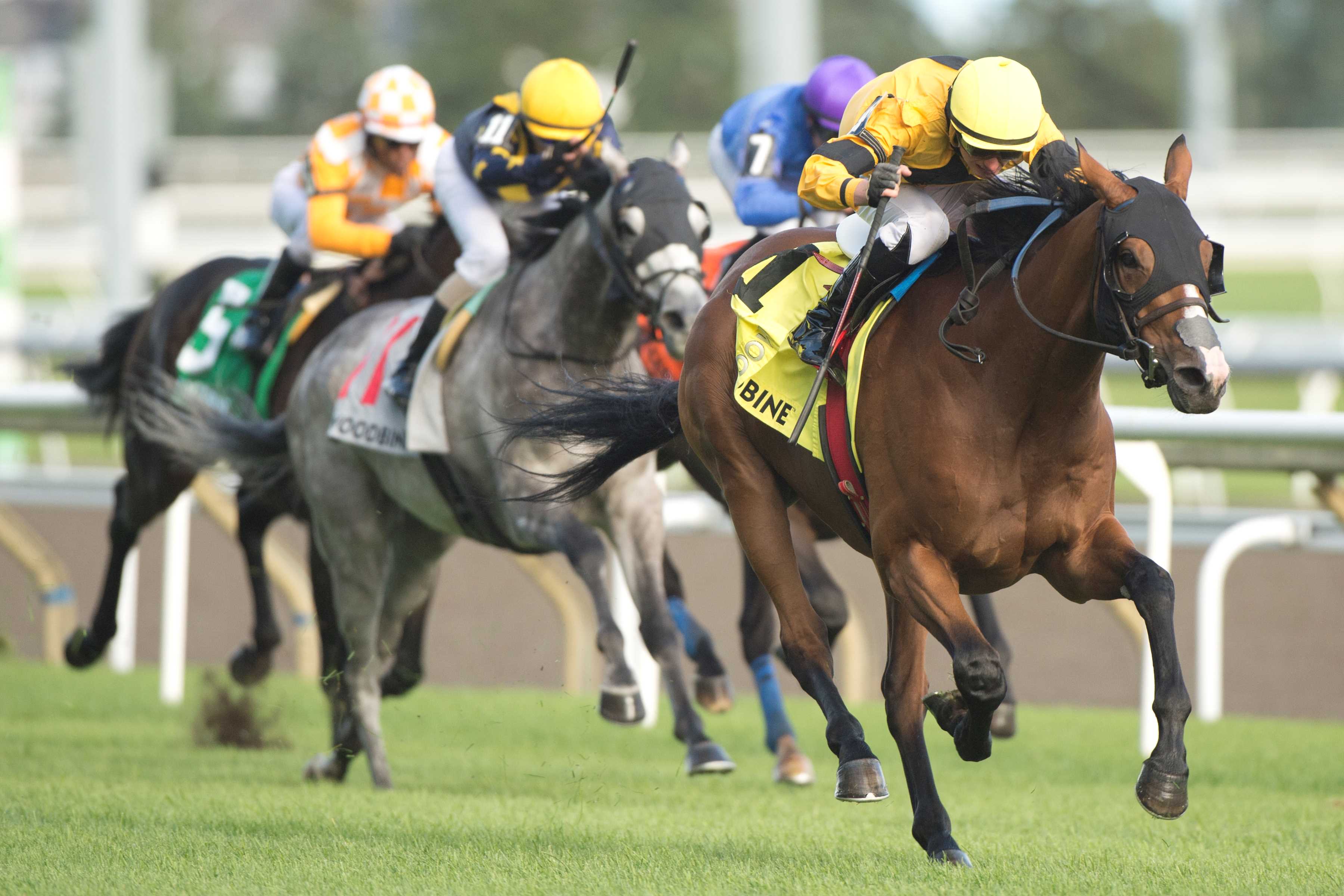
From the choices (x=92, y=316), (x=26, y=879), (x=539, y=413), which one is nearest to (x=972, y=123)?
(x=539, y=413)

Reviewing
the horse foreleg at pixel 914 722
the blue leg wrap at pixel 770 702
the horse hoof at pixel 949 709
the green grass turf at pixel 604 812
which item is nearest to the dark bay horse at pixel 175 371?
the green grass turf at pixel 604 812

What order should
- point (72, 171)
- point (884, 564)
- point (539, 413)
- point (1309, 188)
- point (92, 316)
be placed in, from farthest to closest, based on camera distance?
point (72, 171)
point (1309, 188)
point (92, 316)
point (539, 413)
point (884, 564)

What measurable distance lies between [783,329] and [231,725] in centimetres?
318

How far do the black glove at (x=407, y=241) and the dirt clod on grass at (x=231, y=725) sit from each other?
1.66 meters

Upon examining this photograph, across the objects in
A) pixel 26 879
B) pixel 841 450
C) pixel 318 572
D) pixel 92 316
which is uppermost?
pixel 841 450

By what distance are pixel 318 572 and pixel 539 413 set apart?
181cm

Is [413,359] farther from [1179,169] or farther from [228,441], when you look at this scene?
[1179,169]

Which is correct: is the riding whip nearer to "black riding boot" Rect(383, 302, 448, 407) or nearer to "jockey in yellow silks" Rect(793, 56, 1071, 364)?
"jockey in yellow silks" Rect(793, 56, 1071, 364)

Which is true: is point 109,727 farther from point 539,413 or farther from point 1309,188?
point 1309,188

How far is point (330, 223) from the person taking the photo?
6.94m

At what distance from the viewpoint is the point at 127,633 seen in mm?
8711

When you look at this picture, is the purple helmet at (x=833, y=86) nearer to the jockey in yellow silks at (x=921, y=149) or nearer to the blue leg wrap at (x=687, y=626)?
the blue leg wrap at (x=687, y=626)

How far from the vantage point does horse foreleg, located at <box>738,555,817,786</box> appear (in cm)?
588

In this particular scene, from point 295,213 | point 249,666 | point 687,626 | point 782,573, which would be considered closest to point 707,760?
point 687,626
